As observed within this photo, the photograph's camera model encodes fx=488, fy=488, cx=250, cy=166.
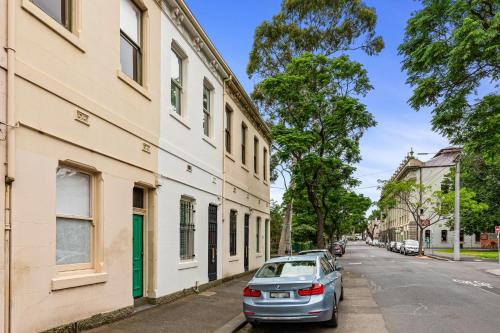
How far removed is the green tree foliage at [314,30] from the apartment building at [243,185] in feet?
24.7

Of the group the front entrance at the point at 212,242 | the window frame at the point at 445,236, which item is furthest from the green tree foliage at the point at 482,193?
the front entrance at the point at 212,242

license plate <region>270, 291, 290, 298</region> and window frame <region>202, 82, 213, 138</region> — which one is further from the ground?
window frame <region>202, 82, 213, 138</region>

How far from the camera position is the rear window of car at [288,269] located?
921 cm

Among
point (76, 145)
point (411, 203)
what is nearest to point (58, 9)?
point (76, 145)

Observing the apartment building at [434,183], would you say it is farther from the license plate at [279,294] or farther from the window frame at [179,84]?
the license plate at [279,294]

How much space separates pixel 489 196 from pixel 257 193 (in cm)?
4050

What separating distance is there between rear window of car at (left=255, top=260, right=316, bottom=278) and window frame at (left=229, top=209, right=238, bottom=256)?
8193 millimetres

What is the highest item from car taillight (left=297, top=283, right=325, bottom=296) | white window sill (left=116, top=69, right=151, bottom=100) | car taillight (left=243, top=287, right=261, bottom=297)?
white window sill (left=116, top=69, right=151, bottom=100)

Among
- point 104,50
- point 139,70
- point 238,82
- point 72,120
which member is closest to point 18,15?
point 72,120

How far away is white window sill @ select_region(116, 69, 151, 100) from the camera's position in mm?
9344

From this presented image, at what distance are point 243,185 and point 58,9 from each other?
43.2 ft

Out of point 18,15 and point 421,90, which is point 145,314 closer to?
point 18,15

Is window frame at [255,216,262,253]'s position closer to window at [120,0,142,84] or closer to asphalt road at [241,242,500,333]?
asphalt road at [241,242,500,333]

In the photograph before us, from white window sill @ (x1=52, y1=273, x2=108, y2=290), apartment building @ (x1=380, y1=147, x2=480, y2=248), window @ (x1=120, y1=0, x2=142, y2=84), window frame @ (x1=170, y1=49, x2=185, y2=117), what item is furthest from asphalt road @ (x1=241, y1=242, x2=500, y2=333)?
apartment building @ (x1=380, y1=147, x2=480, y2=248)
